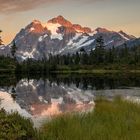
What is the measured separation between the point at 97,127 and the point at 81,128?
76 centimetres

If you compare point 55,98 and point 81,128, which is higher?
point 81,128

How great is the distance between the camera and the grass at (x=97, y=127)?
16.7 meters

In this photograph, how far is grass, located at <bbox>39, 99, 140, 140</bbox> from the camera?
16.7 meters

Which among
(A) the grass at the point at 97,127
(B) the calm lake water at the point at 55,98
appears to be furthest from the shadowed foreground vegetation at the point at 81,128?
(B) the calm lake water at the point at 55,98

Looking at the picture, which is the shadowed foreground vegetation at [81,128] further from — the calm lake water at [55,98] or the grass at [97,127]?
the calm lake water at [55,98]

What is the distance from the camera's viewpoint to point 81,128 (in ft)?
60.2

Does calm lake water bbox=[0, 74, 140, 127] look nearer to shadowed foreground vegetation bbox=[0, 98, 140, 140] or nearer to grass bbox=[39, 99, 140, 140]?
shadowed foreground vegetation bbox=[0, 98, 140, 140]

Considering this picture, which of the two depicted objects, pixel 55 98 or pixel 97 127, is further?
pixel 55 98

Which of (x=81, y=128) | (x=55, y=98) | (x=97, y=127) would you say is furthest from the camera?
(x=55, y=98)

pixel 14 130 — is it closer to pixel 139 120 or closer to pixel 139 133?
pixel 139 133

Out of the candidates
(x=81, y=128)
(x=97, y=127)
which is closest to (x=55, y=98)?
(x=97, y=127)

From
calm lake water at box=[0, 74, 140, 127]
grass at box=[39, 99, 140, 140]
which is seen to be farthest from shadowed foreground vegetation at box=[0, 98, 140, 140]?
calm lake water at box=[0, 74, 140, 127]

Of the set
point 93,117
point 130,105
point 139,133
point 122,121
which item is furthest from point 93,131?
point 130,105

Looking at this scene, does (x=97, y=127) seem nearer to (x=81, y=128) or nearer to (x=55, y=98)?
(x=81, y=128)
